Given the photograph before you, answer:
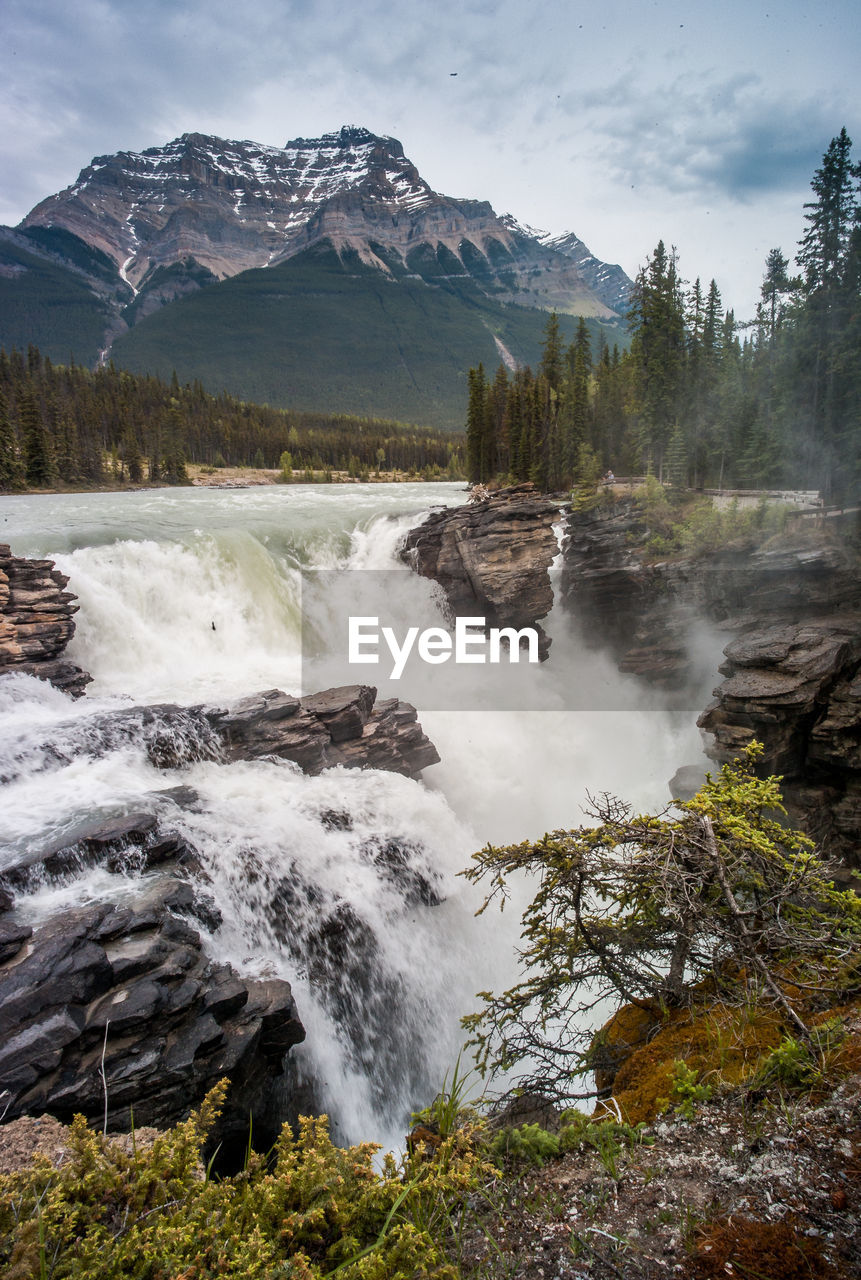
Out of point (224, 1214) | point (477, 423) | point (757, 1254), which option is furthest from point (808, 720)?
point (477, 423)

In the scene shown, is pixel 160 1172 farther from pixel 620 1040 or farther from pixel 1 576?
pixel 1 576

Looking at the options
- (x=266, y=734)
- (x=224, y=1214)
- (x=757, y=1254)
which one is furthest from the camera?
(x=266, y=734)

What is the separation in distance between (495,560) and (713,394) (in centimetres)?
2281

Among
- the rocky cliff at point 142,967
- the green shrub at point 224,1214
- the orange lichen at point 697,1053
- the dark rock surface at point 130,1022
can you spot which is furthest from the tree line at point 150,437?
the orange lichen at point 697,1053

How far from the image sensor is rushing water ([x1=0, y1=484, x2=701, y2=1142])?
823 centimetres

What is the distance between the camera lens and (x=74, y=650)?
15.9m

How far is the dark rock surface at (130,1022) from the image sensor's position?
5230mm

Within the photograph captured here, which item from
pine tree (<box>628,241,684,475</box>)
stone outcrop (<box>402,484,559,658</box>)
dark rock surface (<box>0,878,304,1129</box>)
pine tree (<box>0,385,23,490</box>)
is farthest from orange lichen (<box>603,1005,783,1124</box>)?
pine tree (<box>0,385,23,490</box>)

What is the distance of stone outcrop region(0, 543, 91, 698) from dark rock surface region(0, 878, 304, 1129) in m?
9.62

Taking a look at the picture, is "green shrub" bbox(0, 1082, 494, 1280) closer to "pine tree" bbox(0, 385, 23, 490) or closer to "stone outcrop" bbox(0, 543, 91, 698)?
"stone outcrop" bbox(0, 543, 91, 698)

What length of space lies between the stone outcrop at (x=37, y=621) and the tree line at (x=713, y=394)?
85.4ft

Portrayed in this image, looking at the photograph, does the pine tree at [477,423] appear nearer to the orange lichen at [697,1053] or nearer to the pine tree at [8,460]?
the pine tree at [8,460]

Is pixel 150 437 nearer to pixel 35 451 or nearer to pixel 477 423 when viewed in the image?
pixel 35 451

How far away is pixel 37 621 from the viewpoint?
14898 millimetres
